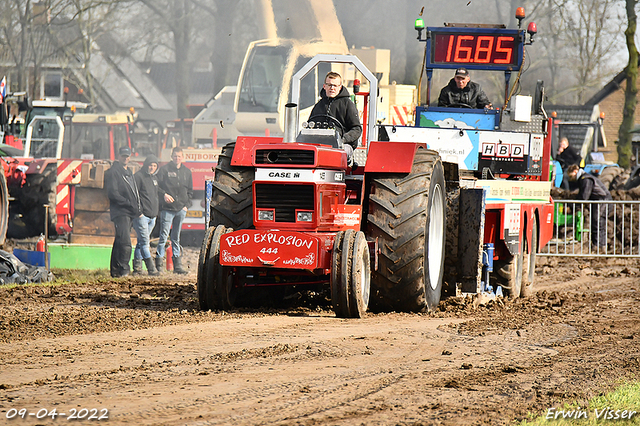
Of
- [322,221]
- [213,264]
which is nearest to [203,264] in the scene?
[213,264]

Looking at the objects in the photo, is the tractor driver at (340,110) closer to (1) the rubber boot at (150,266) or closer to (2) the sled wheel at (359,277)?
(2) the sled wheel at (359,277)

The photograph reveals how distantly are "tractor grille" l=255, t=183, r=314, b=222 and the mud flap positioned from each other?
1978 mm

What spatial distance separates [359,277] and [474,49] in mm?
5345

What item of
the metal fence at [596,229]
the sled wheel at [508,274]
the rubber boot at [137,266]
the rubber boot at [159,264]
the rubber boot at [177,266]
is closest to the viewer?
the sled wheel at [508,274]

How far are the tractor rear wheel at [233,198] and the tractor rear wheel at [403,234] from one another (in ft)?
3.61

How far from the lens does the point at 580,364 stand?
17.7ft

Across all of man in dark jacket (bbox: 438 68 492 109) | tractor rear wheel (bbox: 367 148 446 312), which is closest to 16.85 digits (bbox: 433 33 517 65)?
man in dark jacket (bbox: 438 68 492 109)

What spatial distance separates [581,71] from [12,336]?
4108 cm

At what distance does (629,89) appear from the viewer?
28141 mm

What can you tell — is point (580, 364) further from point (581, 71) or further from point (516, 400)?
point (581, 71)

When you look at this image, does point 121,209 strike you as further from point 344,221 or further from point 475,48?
point 344,221

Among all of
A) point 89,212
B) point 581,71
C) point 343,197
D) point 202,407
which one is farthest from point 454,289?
point 581,71

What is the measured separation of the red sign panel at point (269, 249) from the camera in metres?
6.62

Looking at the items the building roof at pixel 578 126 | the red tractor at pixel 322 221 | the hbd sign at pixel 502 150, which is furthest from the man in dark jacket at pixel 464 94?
the building roof at pixel 578 126
